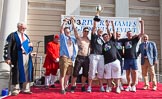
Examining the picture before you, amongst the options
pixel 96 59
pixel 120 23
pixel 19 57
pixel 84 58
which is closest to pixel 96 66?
pixel 96 59

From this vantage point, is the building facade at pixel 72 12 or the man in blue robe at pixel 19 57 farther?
the building facade at pixel 72 12

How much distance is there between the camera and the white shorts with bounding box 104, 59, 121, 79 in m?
6.64

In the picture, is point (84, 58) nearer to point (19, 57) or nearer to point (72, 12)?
point (19, 57)

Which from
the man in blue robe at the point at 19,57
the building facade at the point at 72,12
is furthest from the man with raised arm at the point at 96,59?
the building facade at the point at 72,12

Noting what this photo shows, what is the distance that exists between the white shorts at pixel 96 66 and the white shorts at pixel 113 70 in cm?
13

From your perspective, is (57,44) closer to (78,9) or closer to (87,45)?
(87,45)

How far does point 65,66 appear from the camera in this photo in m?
6.39

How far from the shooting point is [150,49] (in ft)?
24.2

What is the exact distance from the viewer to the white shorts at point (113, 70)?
664 centimetres

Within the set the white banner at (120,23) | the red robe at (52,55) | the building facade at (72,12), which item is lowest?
the red robe at (52,55)

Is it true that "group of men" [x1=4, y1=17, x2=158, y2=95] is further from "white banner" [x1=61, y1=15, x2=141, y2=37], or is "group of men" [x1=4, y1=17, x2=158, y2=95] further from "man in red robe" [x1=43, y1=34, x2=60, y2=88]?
"white banner" [x1=61, y1=15, x2=141, y2=37]

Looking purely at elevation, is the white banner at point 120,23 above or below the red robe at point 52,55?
above

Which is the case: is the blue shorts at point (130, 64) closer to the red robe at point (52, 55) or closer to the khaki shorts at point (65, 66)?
the khaki shorts at point (65, 66)

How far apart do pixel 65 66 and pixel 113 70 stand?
3.83ft
